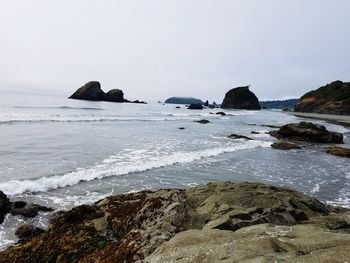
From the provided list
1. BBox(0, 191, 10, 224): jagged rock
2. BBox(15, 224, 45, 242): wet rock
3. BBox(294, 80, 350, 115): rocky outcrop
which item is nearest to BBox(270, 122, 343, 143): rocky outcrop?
BBox(0, 191, 10, 224): jagged rock

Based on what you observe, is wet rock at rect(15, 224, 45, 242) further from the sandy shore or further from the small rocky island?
the small rocky island

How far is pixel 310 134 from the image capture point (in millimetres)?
38250

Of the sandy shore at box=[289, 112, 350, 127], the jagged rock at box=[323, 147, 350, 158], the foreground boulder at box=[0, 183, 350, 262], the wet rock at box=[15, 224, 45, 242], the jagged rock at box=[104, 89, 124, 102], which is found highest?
the jagged rock at box=[104, 89, 124, 102]

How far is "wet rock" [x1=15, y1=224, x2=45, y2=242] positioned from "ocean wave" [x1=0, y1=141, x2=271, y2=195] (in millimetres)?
4905

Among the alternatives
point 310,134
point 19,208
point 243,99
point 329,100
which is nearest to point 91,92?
point 243,99

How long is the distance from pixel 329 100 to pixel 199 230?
4635 inches

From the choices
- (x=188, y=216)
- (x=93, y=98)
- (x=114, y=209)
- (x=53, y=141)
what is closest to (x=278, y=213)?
(x=188, y=216)

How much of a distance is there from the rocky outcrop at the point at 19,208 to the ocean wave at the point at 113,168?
2.39m

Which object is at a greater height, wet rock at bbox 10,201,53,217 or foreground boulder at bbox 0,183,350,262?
foreground boulder at bbox 0,183,350,262

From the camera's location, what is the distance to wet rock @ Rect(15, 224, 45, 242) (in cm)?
1116

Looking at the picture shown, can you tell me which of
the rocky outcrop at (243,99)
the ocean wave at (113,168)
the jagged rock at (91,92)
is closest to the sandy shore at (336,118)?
the ocean wave at (113,168)

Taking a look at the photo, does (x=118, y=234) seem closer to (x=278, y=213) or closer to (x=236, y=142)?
(x=278, y=213)

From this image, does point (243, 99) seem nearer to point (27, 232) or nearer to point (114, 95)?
point (114, 95)

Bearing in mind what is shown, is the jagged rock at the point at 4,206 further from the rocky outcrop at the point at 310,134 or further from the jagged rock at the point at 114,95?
the jagged rock at the point at 114,95
